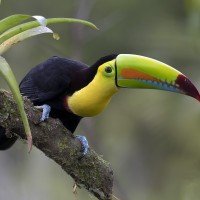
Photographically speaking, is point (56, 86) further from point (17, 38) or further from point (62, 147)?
point (17, 38)

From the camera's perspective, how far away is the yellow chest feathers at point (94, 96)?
2781 millimetres

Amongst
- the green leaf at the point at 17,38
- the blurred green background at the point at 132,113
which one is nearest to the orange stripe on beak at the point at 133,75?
the green leaf at the point at 17,38

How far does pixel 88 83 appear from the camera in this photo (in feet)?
9.42

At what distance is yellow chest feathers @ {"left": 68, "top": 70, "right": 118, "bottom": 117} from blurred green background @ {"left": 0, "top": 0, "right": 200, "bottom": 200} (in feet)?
11.4

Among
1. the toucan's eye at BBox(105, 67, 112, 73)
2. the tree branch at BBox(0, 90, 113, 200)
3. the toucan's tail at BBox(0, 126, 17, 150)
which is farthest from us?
the toucan's tail at BBox(0, 126, 17, 150)

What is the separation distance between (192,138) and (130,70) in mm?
4086

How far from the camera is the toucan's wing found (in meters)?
2.98

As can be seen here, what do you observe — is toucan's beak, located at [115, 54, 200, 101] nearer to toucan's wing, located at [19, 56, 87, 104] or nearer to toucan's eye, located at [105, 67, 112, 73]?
toucan's eye, located at [105, 67, 112, 73]

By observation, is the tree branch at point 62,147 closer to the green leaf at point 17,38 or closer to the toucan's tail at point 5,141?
the green leaf at point 17,38

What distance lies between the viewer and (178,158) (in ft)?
22.6

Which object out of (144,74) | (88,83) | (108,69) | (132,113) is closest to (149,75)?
(144,74)

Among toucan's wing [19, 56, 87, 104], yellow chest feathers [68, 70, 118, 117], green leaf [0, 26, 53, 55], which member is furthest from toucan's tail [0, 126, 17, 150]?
green leaf [0, 26, 53, 55]

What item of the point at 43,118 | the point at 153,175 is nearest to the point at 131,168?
the point at 153,175

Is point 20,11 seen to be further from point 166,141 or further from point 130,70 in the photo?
point 130,70
